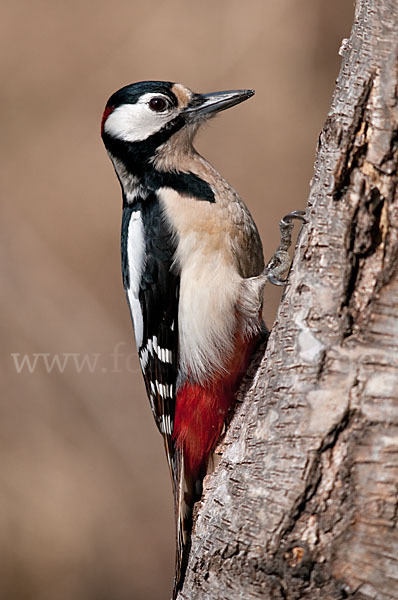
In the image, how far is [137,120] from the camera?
236 centimetres

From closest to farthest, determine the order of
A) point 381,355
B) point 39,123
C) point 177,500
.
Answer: point 381,355 → point 177,500 → point 39,123

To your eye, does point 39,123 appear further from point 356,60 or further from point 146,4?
point 356,60

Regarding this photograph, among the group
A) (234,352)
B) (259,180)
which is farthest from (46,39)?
(234,352)

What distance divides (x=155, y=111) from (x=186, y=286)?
69 centimetres

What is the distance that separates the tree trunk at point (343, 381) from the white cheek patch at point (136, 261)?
794mm

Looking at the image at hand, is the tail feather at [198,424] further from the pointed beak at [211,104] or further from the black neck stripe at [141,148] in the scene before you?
the pointed beak at [211,104]

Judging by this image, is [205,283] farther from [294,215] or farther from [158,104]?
[158,104]

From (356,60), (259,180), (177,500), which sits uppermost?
(356,60)

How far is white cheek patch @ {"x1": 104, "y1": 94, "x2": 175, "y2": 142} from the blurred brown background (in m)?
1.44

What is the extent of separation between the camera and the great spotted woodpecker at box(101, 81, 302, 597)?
204 centimetres

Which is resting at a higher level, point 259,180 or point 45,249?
point 259,180

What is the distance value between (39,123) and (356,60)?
9.06 ft

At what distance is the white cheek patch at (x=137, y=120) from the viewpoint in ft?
7.72

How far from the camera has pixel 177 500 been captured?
2.04 meters
